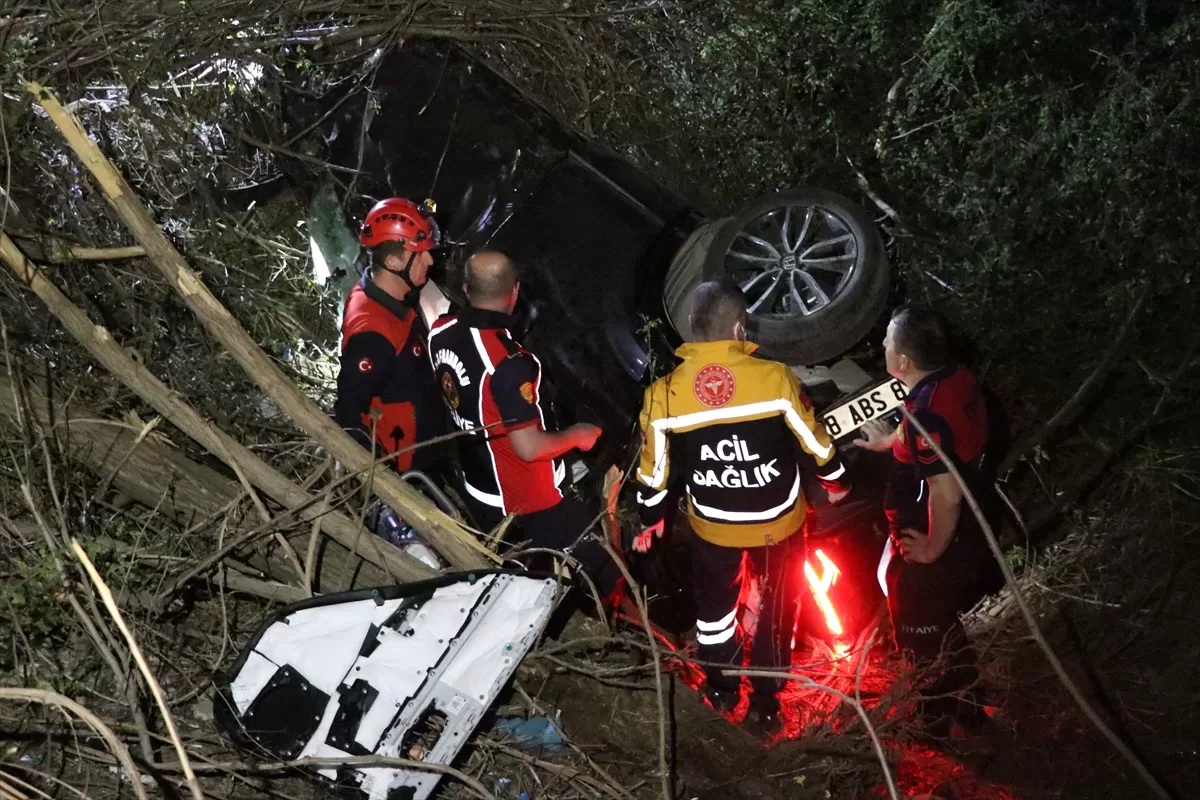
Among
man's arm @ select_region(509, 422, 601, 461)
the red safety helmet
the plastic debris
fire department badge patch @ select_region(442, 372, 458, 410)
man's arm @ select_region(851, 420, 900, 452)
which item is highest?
the red safety helmet

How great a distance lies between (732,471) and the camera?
4145 mm

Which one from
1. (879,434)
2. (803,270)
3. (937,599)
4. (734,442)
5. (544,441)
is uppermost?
(803,270)

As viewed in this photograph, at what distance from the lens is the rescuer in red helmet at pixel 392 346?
4.17 metres

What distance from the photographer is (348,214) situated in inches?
205

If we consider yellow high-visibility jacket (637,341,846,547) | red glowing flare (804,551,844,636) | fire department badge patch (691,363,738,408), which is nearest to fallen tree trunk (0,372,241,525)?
yellow high-visibility jacket (637,341,846,547)

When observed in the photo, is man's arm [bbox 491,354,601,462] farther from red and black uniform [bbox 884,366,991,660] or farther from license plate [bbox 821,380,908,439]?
red and black uniform [bbox 884,366,991,660]

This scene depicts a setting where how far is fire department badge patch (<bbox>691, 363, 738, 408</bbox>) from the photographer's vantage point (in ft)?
13.2

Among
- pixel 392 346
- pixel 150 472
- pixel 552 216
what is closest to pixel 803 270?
pixel 552 216

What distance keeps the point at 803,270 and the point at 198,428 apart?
9.42ft

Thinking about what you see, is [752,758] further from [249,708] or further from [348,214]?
[348,214]

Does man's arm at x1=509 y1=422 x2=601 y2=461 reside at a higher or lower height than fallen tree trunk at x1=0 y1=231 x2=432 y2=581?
lower

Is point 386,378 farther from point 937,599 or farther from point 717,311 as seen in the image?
point 937,599

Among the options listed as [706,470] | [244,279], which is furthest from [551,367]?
[244,279]

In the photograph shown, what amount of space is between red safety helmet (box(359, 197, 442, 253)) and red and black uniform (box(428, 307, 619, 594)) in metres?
0.47
